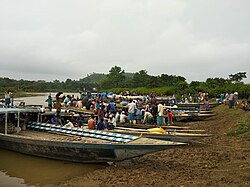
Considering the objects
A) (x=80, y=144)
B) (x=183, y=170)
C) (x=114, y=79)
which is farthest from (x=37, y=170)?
(x=114, y=79)

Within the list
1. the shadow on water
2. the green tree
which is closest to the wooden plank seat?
the shadow on water

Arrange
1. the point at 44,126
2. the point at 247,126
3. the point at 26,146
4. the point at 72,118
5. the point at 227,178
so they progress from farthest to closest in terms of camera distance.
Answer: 1. the point at 72,118
2. the point at 247,126
3. the point at 44,126
4. the point at 26,146
5. the point at 227,178

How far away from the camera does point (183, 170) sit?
7355 millimetres

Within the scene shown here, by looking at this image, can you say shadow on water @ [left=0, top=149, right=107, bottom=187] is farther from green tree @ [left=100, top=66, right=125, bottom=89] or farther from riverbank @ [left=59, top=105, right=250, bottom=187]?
green tree @ [left=100, top=66, right=125, bottom=89]

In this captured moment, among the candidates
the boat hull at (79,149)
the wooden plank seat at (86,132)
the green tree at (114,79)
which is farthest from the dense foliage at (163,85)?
the boat hull at (79,149)

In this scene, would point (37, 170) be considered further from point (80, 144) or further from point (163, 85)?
point (163, 85)

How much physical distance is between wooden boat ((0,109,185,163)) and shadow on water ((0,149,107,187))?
0.22m

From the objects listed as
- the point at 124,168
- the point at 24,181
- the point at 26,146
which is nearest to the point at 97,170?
the point at 124,168

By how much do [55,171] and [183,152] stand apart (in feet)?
14.7

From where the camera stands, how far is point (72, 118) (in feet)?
42.2

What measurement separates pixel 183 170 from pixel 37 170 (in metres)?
4.56

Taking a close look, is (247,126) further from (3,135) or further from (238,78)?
(238,78)

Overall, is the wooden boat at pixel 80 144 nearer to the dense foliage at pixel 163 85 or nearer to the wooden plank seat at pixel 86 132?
the wooden plank seat at pixel 86 132

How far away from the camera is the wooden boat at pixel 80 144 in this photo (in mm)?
7348
